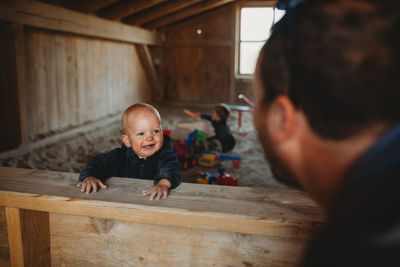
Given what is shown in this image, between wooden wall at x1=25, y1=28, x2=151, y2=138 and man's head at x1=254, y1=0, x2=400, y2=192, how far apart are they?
4663 mm

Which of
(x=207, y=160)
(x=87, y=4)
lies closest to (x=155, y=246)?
(x=207, y=160)

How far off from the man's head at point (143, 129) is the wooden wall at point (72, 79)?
11.0ft

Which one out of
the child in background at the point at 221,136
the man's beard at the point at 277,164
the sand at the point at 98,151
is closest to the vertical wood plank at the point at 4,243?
the man's beard at the point at 277,164

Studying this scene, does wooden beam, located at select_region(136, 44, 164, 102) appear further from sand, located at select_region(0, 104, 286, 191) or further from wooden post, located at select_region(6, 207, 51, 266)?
wooden post, located at select_region(6, 207, 51, 266)

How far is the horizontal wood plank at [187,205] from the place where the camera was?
938 mm

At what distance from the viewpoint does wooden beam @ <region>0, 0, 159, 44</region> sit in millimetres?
4059

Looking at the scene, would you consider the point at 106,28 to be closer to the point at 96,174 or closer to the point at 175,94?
the point at 175,94

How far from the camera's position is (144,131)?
1.75 meters

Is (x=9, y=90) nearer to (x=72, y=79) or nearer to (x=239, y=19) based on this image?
(x=72, y=79)

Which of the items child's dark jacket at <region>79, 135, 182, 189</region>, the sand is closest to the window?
the sand

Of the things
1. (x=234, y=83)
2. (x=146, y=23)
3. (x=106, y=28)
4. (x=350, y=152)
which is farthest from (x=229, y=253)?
(x=234, y=83)

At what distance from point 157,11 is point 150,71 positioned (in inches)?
67.1

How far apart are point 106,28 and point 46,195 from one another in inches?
226

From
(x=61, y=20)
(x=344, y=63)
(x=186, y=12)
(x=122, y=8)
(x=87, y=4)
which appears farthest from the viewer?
(x=186, y=12)
